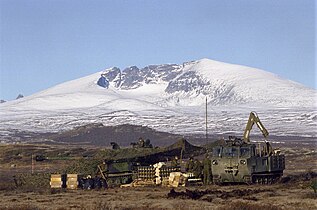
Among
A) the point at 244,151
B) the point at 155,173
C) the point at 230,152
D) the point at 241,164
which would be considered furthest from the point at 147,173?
the point at 244,151

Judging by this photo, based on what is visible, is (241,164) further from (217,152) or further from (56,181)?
(56,181)

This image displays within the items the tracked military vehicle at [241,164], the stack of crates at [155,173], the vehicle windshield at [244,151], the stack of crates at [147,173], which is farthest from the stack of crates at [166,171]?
the vehicle windshield at [244,151]

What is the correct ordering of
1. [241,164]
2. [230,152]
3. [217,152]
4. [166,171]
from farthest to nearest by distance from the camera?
1. [166,171]
2. [217,152]
3. [230,152]
4. [241,164]

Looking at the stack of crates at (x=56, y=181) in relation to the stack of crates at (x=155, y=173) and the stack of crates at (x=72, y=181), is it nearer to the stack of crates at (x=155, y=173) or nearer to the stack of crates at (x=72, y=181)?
the stack of crates at (x=72, y=181)

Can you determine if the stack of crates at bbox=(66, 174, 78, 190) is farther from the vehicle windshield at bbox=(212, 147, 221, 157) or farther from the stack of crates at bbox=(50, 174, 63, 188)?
the vehicle windshield at bbox=(212, 147, 221, 157)

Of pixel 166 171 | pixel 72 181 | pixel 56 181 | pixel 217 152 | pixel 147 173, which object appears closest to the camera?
pixel 217 152

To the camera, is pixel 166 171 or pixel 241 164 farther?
pixel 166 171

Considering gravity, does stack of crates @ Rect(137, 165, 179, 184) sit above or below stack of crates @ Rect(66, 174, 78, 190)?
above

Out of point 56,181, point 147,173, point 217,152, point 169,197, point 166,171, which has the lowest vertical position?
point 169,197

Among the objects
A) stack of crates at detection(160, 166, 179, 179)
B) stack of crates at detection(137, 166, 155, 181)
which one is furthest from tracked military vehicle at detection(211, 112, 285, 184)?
stack of crates at detection(137, 166, 155, 181)

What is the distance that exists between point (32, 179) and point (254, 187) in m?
12.6

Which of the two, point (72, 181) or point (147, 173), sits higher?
point (147, 173)

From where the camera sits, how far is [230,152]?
36.8 metres

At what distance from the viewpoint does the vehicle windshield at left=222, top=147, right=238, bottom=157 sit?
36.7 meters
